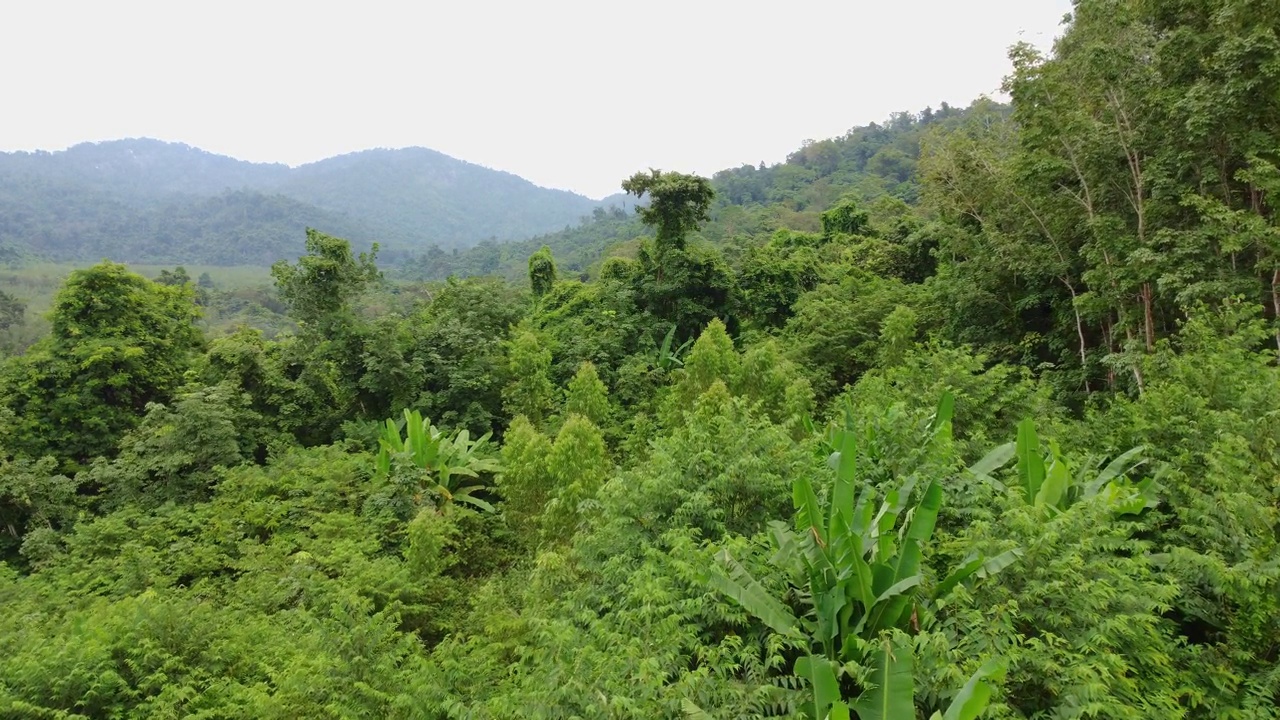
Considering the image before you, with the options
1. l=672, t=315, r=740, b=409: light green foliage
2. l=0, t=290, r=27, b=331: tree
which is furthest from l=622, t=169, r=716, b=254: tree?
l=0, t=290, r=27, b=331: tree

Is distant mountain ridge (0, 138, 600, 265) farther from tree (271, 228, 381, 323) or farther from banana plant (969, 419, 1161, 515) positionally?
banana plant (969, 419, 1161, 515)

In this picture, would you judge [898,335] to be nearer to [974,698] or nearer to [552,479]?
[552,479]

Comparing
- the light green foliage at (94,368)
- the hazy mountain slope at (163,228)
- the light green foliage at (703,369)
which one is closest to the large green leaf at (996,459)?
the light green foliage at (703,369)

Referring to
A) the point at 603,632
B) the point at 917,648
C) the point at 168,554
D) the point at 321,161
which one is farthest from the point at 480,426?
the point at 321,161

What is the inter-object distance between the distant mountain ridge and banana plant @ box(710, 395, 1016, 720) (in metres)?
81.0

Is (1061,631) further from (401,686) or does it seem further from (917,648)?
(401,686)

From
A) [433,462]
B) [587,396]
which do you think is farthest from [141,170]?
[587,396]

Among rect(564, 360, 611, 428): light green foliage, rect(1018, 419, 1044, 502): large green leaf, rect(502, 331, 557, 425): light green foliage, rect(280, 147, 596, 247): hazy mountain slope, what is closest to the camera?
rect(1018, 419, 1044, 502): large green leaf

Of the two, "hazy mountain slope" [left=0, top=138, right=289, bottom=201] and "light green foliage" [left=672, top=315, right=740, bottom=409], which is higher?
"hazy mountain slope" [left=0, top=138, right=289, bottom=201]

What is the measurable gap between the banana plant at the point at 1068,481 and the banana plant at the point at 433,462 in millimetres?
6540

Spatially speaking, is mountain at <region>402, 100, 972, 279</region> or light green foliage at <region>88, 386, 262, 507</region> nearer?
light green foliage at <region>88, 386, 262, 507</region>

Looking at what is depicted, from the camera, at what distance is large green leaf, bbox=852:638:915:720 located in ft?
8.76

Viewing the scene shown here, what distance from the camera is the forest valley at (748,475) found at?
321cm

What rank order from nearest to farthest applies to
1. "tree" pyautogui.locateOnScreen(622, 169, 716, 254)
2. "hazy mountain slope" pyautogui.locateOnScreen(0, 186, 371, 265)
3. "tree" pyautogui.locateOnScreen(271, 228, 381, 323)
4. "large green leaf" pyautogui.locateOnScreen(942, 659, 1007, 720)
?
"large green leaf" pyautogui.locateOnScreen(942, 659, 1007, 720)
"tree" pyautogui.locateOnScreen(271, 228, 381, 323)
"tree" pyautogui.locateOnScreen(622, 169, 716, 254)
"hazy mountain slope" pyautogui.locateOnScreen(0, 186, 371, 265)
